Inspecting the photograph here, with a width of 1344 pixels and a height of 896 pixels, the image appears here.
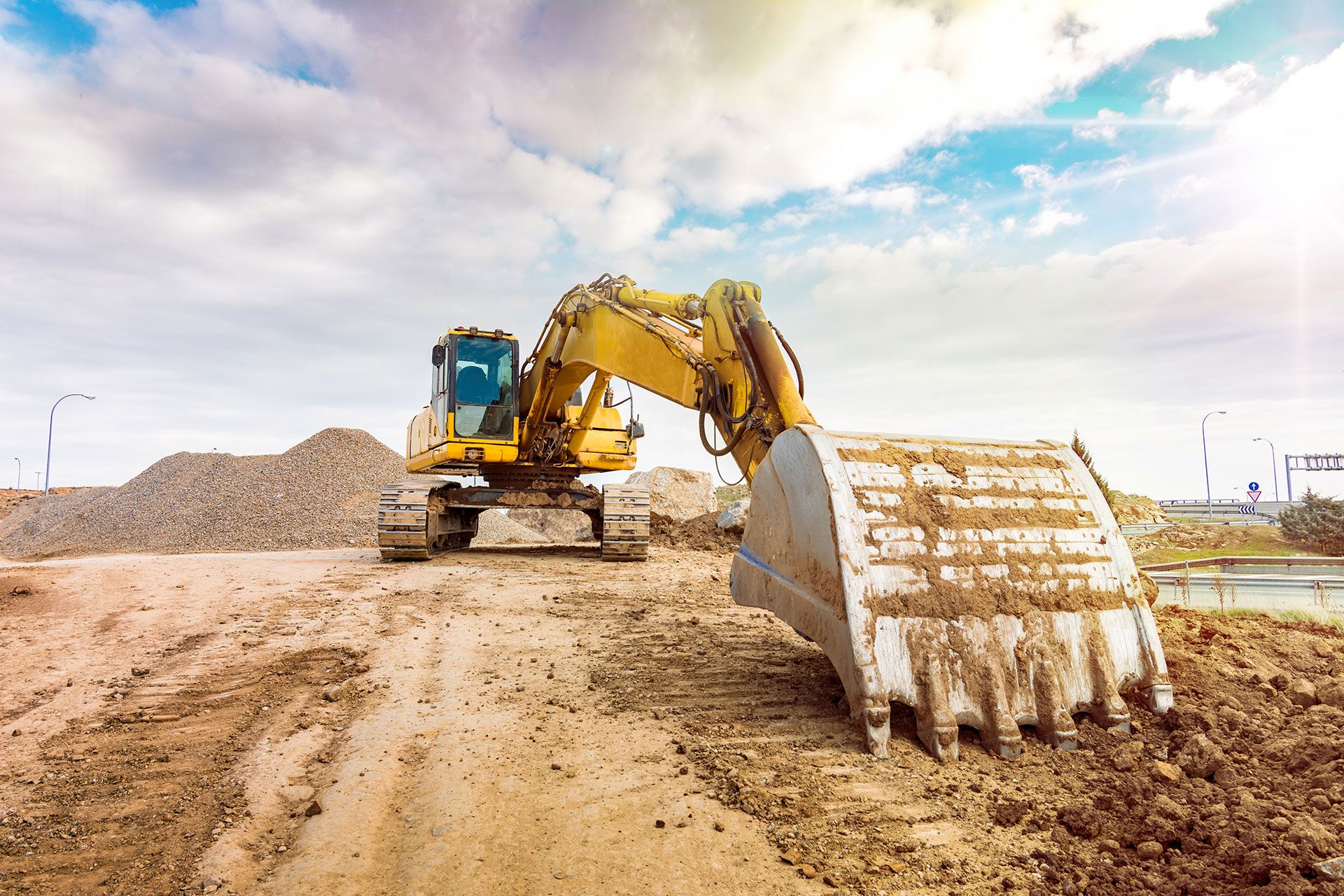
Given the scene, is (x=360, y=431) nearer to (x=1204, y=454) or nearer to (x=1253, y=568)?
(x=1253, y=568)

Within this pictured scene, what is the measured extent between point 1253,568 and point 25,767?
17029mm

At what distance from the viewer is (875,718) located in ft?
11.3

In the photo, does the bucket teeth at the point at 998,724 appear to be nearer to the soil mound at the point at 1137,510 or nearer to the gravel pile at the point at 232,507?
the gravel pile at the point at 232,507

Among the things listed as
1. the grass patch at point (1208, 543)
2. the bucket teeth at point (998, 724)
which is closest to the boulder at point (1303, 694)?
the bucket teeth at point (998, 724)

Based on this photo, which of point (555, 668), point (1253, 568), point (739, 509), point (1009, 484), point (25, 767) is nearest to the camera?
point (25, 767)

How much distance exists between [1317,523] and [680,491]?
16222 mm

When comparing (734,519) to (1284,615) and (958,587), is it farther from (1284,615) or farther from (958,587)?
(958,587)

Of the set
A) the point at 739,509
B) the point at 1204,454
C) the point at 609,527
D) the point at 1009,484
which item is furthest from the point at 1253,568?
the point at 1204,454

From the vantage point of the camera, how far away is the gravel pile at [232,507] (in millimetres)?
18656

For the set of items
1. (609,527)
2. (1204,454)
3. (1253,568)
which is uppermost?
(1204,454)

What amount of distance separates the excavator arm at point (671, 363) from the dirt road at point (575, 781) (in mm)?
1716

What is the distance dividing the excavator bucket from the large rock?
17.0m

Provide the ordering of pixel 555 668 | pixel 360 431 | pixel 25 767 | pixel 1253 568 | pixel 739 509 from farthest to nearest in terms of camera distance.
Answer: pixel 360 431 < pixel 739 509 < pixel 1253 568 < pixel 555 668 < pixel 25 767

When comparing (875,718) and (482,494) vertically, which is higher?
(482,494)
